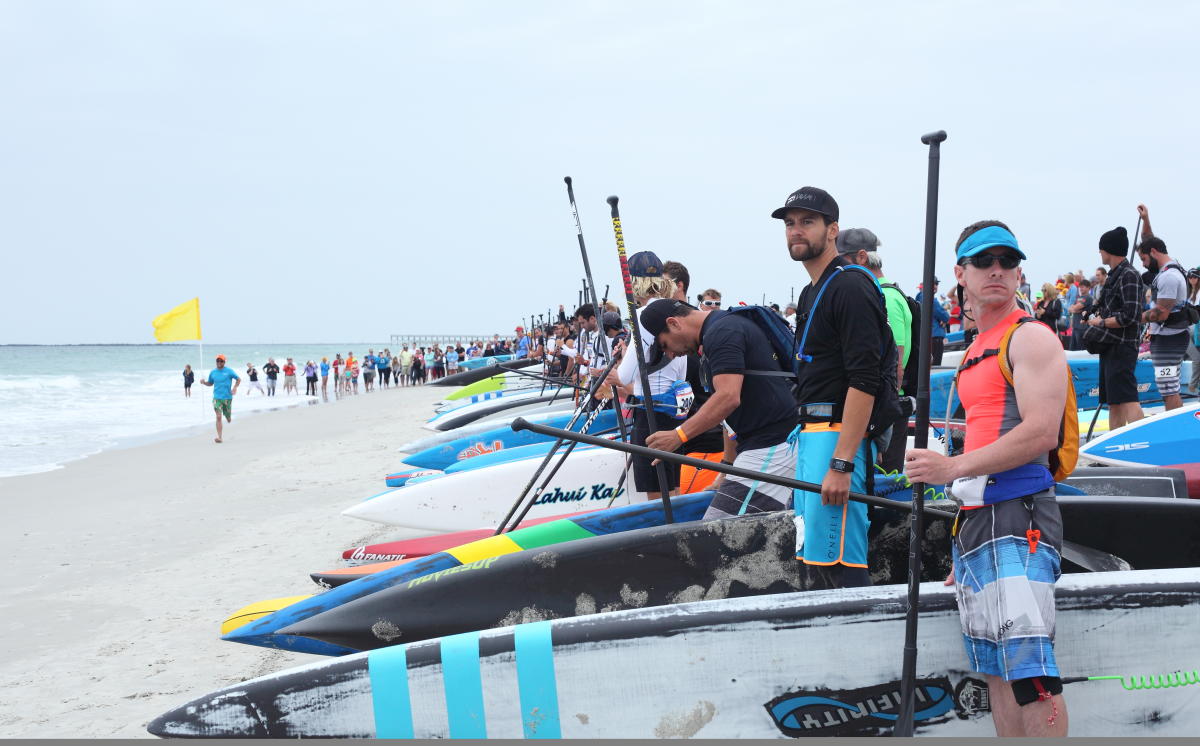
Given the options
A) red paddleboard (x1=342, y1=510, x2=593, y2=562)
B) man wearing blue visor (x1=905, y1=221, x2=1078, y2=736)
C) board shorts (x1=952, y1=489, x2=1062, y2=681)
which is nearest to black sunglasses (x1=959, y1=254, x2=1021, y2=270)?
man wearing blue visor (x1=905, y1=221, x2=1078, y2=736)

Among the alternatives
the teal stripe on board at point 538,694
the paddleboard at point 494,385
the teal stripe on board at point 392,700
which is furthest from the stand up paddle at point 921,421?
the paddleboard at point 494,385

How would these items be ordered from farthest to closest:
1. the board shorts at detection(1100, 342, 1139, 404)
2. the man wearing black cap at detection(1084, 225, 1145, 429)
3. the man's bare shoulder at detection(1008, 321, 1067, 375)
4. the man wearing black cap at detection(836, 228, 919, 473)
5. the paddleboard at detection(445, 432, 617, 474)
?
1. the paddleboard at detection(445, 432, 617, 474)
2. the board shorts at detection(1100, 342, 1139, 404)
3. the man wearing black cap at detection(1084, 225, 1145, 429)
4. the man wearing black cap at detection(836, 228, 919, 473)
5. the man's bare shoulder at detection(1008, 321, 1067, 375)

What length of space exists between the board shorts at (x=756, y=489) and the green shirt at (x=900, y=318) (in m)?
1.13

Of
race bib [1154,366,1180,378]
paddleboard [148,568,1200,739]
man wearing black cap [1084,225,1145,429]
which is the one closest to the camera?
paddleboard [148,568,1200,739]

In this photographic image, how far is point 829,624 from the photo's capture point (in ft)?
9.63

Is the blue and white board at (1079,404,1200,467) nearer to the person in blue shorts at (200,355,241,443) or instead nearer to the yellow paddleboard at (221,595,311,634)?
the yellow paddleboard at (221,595,311,634)

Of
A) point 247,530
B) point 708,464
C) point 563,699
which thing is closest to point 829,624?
point 708,464

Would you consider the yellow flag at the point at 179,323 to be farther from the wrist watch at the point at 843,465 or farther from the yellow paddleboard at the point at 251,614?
→ the wrist watch at the point at 843,465

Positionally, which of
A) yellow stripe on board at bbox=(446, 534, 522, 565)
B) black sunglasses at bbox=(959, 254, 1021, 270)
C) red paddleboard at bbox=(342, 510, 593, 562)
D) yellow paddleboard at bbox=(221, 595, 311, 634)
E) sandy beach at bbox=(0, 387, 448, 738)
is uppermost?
black sunglasses at bbox=(959, 254, 1021, 270)

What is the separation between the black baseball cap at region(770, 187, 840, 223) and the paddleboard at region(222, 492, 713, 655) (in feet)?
6.95

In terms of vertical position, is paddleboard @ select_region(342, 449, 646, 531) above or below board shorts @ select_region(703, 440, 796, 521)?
below

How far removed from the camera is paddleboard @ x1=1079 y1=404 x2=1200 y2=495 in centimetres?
638

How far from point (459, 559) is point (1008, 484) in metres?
2.91

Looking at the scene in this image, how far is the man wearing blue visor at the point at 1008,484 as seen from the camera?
2.32 meters
